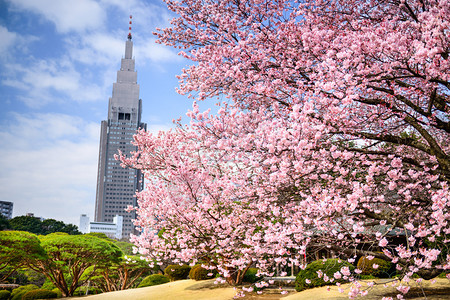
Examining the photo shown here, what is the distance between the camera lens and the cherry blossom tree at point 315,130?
16.8 ft

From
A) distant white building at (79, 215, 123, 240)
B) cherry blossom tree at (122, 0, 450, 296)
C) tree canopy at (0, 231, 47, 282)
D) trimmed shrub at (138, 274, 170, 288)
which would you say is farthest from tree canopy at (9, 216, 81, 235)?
distant white building at (79, 215, 123, 240)

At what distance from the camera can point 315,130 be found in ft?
17.3

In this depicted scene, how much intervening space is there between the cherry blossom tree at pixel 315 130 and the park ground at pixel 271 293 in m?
2.88

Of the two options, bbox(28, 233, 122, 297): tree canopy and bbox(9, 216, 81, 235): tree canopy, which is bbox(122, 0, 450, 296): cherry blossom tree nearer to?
bbox(28, 233, 122, 297): tree canopy

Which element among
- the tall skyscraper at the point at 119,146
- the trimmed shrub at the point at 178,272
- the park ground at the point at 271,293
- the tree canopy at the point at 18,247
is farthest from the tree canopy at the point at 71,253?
the tall skyscraper at the point at 119,146

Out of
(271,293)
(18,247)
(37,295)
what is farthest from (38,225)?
(271,293)

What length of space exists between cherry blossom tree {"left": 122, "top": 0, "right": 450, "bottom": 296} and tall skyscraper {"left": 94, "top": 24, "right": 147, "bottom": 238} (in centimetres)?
12428

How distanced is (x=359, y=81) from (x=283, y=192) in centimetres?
230

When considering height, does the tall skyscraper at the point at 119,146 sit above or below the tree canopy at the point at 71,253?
above

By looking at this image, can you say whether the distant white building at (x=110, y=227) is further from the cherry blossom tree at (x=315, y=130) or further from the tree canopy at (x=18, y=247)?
the cherry blossom tree at (x=315, y=130)

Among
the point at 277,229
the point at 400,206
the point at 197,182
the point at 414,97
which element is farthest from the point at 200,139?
the point at 414,97

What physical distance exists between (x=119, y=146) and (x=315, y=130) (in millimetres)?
134723

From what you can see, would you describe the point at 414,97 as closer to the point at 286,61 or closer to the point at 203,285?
the point at 286,61

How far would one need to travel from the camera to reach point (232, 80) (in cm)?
745
